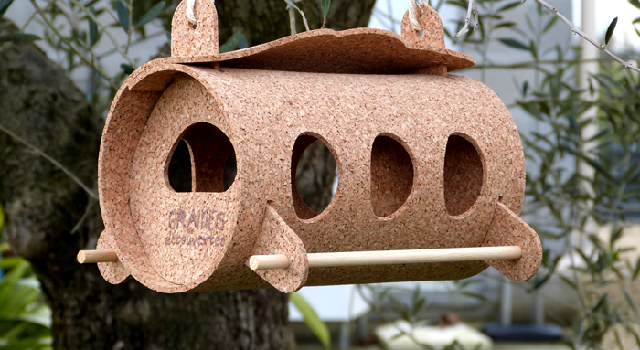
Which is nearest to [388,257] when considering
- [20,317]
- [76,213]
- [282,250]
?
[282,250]

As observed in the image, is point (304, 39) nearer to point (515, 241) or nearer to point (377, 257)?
point (377, 257)

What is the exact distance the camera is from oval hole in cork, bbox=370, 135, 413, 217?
1.36 meters

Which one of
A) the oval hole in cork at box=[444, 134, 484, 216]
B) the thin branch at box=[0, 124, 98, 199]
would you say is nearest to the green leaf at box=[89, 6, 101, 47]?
the thin branch at box=[0, 124, 98, 199]

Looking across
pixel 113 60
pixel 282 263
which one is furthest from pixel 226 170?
pixel 113 60

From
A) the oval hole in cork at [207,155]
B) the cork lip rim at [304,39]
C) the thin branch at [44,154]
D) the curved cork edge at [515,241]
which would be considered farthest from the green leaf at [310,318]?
the cork lip rim at [304,39]

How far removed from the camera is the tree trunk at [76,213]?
5.81 ft

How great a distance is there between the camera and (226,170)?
176cm

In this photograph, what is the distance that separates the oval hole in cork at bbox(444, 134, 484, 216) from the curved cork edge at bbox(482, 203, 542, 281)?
0.20 ft

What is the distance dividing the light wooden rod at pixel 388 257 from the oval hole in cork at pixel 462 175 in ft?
0.43

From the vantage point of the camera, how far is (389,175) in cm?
137

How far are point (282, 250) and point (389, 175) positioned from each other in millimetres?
444

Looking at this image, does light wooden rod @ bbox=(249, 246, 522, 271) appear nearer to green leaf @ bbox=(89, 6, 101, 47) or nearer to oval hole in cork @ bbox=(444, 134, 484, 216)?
oval hole in cork @ bbox=(444, 134, 484, 216)

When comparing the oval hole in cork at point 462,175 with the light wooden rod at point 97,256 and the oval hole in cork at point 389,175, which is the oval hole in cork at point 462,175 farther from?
the light wooden rod at point 97,256

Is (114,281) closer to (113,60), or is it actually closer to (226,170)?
(226,170)
